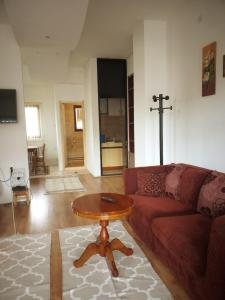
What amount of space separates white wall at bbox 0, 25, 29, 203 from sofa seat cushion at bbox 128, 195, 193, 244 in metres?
2.42

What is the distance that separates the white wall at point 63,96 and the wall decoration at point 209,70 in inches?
181

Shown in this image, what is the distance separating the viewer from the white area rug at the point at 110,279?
5.89 feet

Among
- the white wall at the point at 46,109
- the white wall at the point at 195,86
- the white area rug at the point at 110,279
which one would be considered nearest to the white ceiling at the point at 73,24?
the white wall at the point at 195,86

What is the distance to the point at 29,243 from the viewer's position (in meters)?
2.61

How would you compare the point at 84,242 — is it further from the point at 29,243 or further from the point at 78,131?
the point at 78,131

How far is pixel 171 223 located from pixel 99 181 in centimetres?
362

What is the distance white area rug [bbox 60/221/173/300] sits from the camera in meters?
1.79

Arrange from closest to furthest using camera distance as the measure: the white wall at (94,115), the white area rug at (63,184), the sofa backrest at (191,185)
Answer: the sofa backrest at (191,185), the white area rug at (63,184), the white wall at (94,115)

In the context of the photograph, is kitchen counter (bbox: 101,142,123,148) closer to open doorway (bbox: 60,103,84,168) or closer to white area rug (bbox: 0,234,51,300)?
open doorway (bbox: 60,103,84,168)

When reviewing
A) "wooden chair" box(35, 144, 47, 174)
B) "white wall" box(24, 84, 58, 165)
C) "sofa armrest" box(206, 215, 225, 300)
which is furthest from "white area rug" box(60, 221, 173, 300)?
"white wall" box(24, 84, 58, 165)

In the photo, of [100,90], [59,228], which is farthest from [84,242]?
[100,90]

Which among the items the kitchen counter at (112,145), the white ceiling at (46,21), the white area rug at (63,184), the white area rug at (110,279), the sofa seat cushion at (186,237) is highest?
the white ceiling at (46,21)

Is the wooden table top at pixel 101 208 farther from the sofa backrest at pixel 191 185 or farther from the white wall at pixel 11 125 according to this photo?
the white wall at pixel 11 125

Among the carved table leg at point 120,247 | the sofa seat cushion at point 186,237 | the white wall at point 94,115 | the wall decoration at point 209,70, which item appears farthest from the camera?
the white wall at point 94,115
